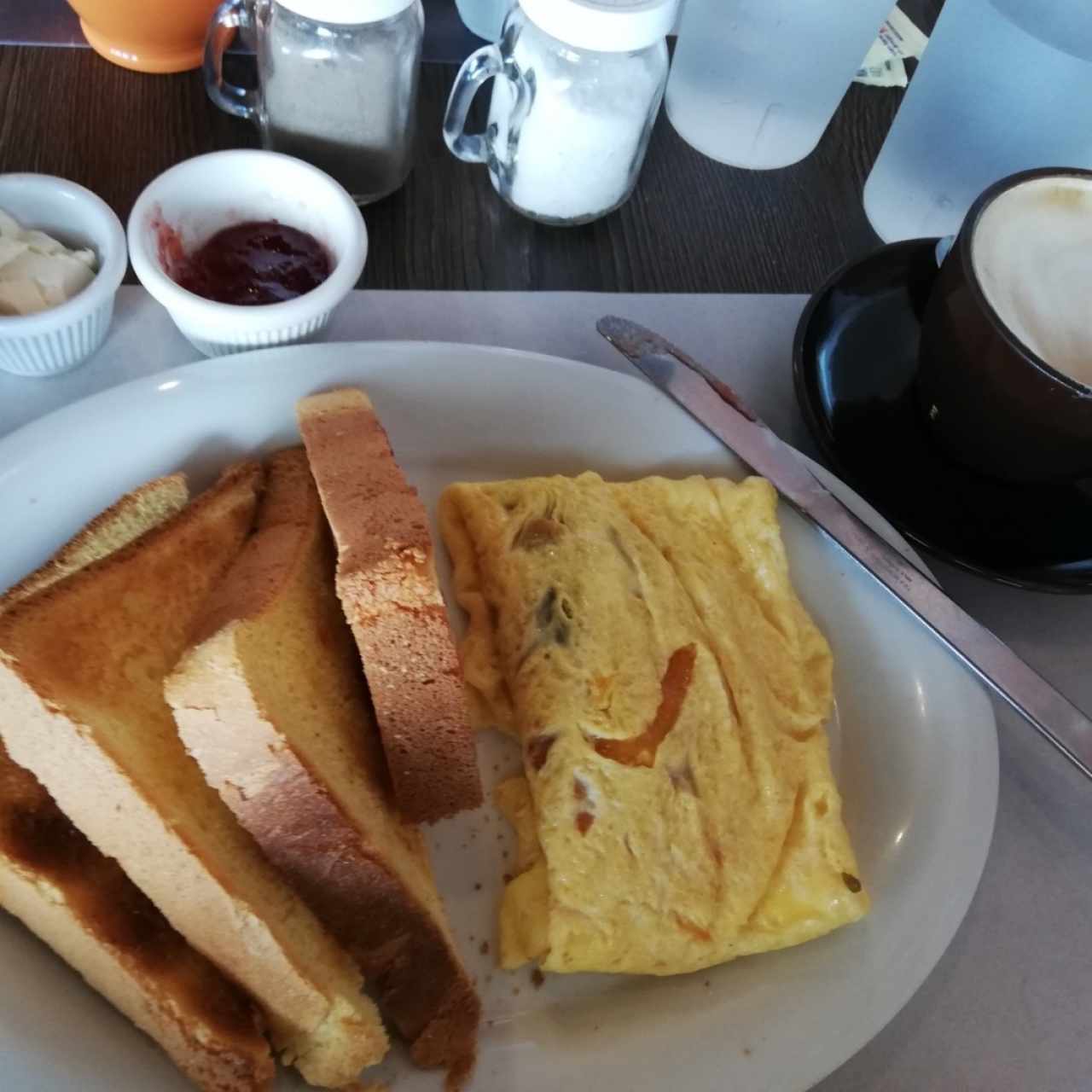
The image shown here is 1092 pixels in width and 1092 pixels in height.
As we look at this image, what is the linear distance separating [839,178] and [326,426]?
1194 mm

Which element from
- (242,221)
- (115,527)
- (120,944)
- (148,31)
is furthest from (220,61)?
(120,944)

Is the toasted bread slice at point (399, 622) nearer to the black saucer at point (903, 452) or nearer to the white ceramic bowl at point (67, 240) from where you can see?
the white ceramic bowl at point (67, 240)

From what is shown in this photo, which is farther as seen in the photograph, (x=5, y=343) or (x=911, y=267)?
(x=911, y=267)

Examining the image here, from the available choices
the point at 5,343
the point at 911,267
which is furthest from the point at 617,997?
the point at 911,267

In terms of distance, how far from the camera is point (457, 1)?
70.5 inches

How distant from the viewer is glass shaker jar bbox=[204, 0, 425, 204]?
1.31 meters

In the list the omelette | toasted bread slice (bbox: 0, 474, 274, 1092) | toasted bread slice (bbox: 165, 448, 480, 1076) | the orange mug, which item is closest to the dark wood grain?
the orange mug

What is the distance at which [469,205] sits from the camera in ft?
5.36

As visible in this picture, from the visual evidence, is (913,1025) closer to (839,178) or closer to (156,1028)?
(156,1028)

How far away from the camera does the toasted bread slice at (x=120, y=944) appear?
0.86 meters

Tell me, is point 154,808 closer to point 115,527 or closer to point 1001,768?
point 115,527

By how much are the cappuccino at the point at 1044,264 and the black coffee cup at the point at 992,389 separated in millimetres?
14

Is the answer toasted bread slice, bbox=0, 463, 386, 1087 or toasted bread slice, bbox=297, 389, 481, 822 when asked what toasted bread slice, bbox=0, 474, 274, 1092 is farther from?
toasted bread slice, bbox=297, 389, 481, 822

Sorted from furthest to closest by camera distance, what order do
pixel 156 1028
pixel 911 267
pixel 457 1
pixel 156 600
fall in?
1. pixel 457 1
2. pixel 911 267
3. pixel 156 600
4. pixel 156 1028
